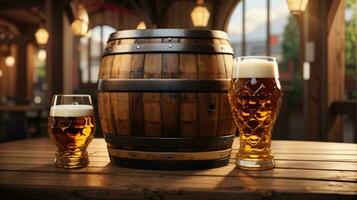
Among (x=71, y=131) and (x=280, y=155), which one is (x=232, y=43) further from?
(x=71, y=131)

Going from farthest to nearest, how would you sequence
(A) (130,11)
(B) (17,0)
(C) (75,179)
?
(A) (130,11), (B) (17,0), (C) (75,179)

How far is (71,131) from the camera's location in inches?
43.6

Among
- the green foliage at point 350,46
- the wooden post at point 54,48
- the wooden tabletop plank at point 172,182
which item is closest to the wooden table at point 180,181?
the wooden tabletop plank at point 172,182

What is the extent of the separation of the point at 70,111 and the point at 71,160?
127mm

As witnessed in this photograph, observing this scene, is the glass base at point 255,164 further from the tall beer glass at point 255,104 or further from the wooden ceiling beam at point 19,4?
the wooden ceiling beam at point 19,4

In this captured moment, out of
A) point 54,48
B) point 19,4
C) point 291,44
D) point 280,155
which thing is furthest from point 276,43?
point 280,155

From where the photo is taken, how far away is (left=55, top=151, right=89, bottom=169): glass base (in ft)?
3.62

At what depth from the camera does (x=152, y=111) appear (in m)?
1.08

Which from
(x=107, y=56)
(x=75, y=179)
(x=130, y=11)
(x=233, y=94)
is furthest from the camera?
(x=130, y=11)

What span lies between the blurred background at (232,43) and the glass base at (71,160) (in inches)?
71.9

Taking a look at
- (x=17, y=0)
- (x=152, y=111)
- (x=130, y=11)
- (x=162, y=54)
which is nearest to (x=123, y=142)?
(x=152, y=111)

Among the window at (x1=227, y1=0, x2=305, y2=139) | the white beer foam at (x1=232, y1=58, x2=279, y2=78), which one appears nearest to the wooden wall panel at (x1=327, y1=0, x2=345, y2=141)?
the window at (x1=227, y1=0, x2=305, y2=139)

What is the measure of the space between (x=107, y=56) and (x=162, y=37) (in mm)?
180

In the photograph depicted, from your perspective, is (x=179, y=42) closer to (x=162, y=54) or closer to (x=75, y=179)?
(x=162, y=54)
